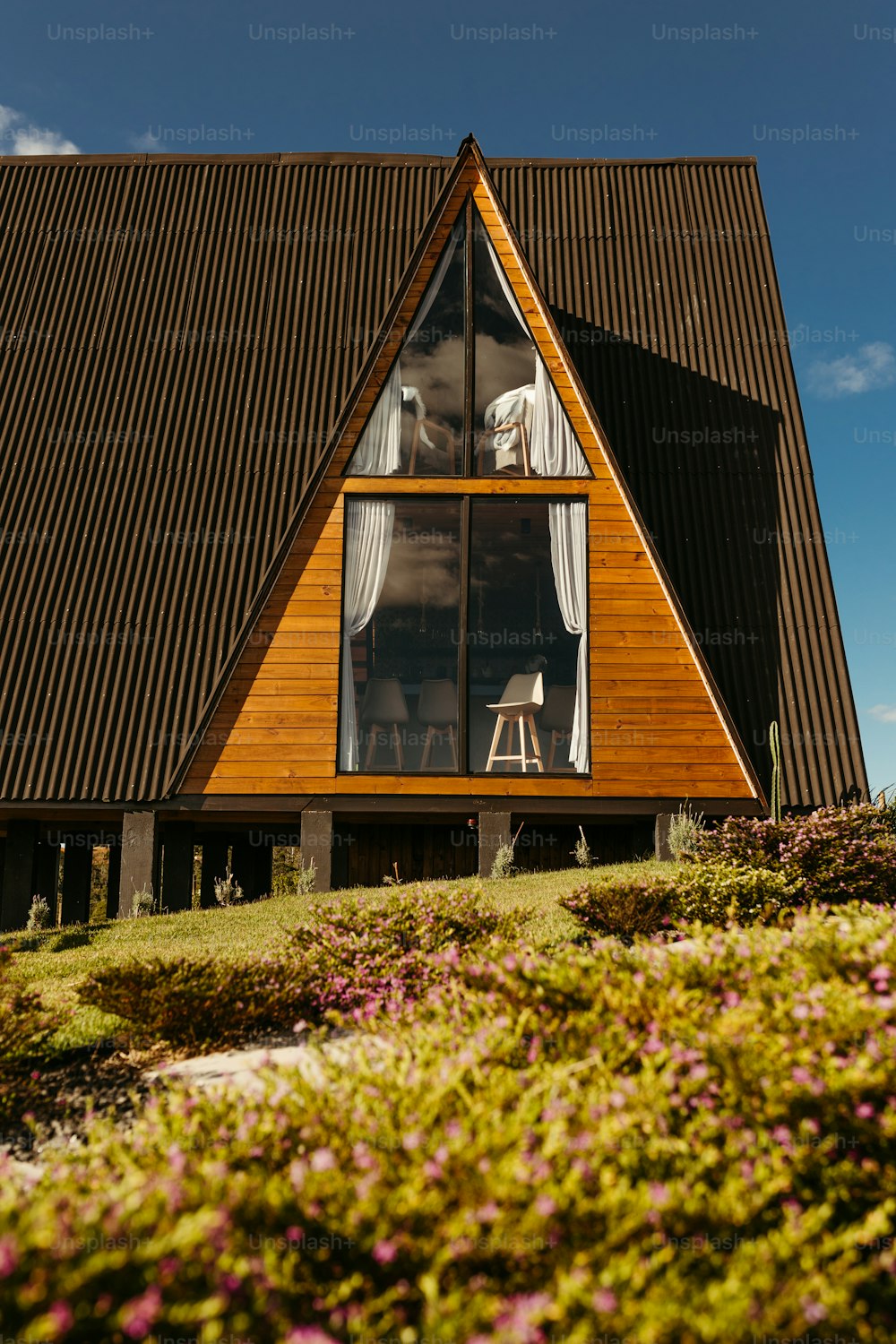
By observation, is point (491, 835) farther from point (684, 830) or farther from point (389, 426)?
point (389, 426)

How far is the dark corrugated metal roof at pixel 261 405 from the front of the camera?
14.2 m

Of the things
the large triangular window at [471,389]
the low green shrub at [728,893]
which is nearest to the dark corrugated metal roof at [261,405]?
the large triangular window at [471,389]

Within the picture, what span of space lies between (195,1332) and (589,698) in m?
10.4

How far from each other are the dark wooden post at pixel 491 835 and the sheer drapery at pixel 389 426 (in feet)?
16.6

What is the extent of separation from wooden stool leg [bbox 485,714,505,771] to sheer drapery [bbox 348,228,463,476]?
387 centimetres

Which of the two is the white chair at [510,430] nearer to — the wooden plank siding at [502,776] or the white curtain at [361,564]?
the white curtain at [361,564]

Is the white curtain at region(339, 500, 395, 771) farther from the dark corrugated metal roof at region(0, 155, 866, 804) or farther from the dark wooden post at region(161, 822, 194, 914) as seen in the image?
the dark wooden post at region(161, 822, 194, 914)

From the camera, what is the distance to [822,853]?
9727 millimetres

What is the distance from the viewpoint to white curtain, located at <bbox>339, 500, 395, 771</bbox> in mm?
13008

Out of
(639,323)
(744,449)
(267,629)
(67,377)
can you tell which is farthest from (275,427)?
(744,449)

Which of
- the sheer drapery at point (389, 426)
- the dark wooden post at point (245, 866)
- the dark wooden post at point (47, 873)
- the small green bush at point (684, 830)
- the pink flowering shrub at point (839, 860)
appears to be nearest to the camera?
the pink flowering shrub at point (839, 860)

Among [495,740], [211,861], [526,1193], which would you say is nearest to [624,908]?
[495,740]

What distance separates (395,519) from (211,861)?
7.40 meters

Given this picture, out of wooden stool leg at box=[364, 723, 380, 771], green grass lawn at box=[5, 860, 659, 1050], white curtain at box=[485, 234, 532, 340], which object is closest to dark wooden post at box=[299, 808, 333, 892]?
green grass lawn at box=[5, 860, 659, 1050]
